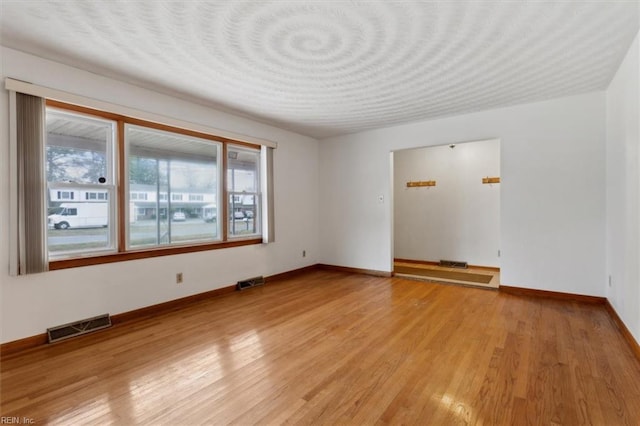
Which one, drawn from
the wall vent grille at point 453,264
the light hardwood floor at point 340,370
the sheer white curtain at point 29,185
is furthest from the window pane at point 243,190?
the wall vent grille at point 453,264

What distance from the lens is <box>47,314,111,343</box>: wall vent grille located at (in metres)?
2.81

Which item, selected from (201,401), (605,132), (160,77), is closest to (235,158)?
(160,77)

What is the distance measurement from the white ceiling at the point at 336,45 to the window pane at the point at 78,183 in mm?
609

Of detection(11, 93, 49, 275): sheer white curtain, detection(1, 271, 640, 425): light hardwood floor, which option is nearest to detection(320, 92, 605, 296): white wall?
detection(1, 271, 640, 425): light hardwood floor

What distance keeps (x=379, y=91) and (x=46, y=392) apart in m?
4.02

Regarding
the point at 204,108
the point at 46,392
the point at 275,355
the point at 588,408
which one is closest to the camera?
the point at 588,408

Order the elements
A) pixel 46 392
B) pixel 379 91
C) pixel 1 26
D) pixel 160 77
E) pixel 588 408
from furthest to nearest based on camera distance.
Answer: pixel 379 91
pixel 160 77
pixel 1 26
pixel 46 392
pixel 588 408

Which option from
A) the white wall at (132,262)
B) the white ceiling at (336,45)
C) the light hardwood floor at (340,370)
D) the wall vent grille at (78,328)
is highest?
the white ceiling at (336,45)

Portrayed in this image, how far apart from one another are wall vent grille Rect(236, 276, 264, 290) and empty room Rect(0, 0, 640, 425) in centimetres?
4

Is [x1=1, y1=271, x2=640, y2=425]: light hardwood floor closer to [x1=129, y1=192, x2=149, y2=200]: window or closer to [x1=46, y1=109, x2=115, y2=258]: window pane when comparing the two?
[x1=46, y1=109, x2=115, y2=258]: window pane

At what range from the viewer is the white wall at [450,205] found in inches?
228

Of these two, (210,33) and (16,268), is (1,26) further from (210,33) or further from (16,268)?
(16,268)

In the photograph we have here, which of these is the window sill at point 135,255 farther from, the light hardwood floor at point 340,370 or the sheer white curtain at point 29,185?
the light hardwood floor at point 340,370

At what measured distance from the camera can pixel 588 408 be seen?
5.99ft
